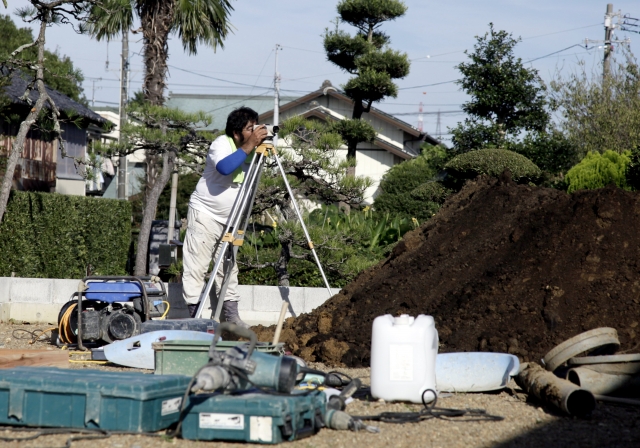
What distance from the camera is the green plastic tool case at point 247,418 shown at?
143 inches

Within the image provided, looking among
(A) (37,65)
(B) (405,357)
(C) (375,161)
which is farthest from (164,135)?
(C) (375,161)

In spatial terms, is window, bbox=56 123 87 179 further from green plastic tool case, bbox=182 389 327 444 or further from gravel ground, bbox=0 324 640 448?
green plastic tool case, bbox=182 389 327 444

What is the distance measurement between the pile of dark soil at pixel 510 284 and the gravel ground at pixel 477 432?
1.29 meters

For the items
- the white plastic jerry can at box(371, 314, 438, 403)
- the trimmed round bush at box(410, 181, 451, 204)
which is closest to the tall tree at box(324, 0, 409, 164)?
the trimmed round bush at box(410, 181, 451, 204)

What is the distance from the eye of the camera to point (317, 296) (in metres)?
8.74

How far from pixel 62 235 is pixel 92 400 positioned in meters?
11.6

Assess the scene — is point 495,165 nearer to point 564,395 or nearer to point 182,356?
point 564,395

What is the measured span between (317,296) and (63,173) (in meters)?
17.0

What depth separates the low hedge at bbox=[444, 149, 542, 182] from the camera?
14.5 m

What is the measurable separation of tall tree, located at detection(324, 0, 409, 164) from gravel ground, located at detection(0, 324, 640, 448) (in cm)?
1594

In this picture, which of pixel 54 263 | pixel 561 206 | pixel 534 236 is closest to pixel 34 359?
pixel 534 236

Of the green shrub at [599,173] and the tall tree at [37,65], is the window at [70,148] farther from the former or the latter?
the green shrub at [599,173]

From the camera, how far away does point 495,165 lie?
14586mm

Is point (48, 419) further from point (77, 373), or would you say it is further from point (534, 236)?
point (534, 236)
